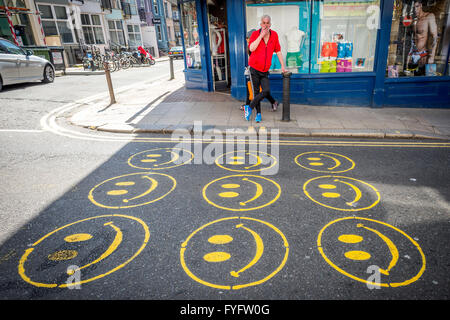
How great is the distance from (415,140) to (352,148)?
4.66ft

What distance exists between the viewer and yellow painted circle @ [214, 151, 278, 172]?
4074mm

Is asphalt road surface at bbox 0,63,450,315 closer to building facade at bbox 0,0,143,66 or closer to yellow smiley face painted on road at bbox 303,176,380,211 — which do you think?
yellow smiley face painted on road at bbox 303,176,380,211

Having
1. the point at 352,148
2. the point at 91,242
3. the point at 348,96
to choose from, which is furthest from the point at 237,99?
the point at 91,242

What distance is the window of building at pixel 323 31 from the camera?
730cm

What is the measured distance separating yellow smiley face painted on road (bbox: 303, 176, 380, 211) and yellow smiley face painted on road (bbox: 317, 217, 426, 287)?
0.98ft

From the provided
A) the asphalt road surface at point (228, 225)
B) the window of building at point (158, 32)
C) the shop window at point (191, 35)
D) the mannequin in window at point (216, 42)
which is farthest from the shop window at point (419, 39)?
the window of building at point (158, 32)

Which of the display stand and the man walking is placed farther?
the display stand

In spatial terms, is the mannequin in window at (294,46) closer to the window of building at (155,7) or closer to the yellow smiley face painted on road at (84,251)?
the yellow smiley face painted on road at (84,251)

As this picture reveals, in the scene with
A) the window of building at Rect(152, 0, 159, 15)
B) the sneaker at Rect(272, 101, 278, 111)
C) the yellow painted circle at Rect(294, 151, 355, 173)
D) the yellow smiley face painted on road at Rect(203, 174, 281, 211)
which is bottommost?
the yellow painted circle at Rect(294, 151, 355, 173)

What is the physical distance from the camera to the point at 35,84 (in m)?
12.3

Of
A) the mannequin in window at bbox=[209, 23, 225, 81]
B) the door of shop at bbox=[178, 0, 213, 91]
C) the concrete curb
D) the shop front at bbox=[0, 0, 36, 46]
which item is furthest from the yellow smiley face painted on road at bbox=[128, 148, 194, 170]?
the shop front at bbox=[0, 0, 36, 46]

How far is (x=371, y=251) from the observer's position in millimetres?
2375
